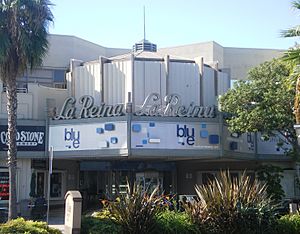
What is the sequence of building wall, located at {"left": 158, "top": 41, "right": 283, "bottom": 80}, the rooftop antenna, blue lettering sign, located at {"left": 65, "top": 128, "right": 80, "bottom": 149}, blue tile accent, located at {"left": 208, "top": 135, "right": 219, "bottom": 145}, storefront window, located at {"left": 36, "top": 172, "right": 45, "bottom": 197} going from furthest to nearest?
building wall, located at {"left": 158, "top": 41, "right": 283, "bottom": 80}, the rooftop antenna, storefront window, located at {"left": 36, "top": 172, "right": 45, "bottom": 197}, blue tile accent, located at {"left": 208, "top": 135, "right": 219, "bottom": 145}, blue lettering sign, located at {"left": 65, "top": 128, "right": 80, "bottom": 149}

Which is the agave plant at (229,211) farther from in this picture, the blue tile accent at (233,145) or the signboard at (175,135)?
the blue tile accent at (233,145)

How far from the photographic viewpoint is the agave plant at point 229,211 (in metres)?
16.1

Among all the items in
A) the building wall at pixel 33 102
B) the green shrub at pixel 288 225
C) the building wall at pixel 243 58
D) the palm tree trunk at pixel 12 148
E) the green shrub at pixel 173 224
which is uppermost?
the building wall at pixel 243 58

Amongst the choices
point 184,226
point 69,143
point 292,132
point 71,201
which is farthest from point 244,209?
point 69,143

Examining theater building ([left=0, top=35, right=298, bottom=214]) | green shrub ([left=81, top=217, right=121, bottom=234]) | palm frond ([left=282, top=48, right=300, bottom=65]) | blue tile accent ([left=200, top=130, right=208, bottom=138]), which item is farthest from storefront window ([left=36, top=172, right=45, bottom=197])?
palm frond ([left=282, top=48, right=300, bottom=65])

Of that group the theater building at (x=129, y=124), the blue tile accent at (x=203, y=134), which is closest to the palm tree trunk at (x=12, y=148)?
the theater building at (x=129, y=124)

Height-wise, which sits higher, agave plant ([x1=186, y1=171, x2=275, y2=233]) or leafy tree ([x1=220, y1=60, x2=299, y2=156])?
leafy tree ([x1=220, y1=60, x2=299, y2=156])

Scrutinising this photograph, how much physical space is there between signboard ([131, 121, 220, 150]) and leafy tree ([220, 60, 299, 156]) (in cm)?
148

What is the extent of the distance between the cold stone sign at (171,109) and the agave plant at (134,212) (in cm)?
1264

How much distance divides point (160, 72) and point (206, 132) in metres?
4.31

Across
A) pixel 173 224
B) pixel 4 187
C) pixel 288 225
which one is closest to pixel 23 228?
pixel 173 224

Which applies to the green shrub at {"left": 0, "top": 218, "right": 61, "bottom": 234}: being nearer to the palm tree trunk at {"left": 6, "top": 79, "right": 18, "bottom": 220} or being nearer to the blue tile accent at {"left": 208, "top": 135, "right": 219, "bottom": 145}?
the palm tree trunk at {"left": 6, "top": 79, "right": 18, "bottom": 220}

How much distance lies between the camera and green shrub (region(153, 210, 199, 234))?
15531 millimetres

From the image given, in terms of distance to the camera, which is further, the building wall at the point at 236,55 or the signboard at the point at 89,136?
the building wall at the point at 236,55
